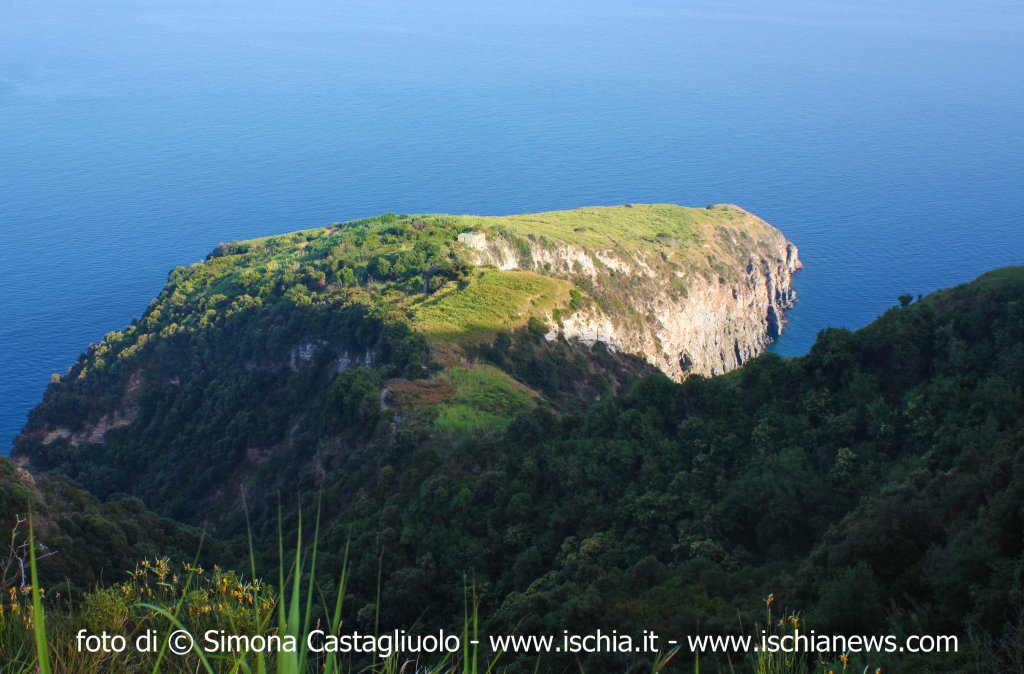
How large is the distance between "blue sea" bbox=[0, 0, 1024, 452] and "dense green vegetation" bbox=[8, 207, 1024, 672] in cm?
3458

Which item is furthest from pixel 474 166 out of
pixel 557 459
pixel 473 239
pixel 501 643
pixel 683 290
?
pixel 501 643

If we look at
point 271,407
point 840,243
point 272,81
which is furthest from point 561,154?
point 271,407

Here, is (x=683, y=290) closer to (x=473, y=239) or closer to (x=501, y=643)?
(x=473, y=239)

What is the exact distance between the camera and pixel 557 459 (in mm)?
39969

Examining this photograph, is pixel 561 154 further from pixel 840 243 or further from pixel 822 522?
pixel 822 522

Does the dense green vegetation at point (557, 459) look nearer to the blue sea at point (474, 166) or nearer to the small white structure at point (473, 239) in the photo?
the small white structure at point (473, 239)

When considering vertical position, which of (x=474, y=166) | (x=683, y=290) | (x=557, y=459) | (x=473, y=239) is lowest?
(x=557, y=459)

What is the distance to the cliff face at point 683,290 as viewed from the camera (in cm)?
7531

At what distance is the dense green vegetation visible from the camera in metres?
26.2

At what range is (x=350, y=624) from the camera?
3409cm

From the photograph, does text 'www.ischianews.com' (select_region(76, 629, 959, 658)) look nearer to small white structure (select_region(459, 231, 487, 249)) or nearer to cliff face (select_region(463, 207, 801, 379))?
cliff face (select_region(463, 207, 801, 379))

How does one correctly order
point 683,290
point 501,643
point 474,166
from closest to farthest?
1. point 501,643
2. point 683,290
3. point 474,166

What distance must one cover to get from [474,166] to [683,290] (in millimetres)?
67976

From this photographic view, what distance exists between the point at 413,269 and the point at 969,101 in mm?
148800
